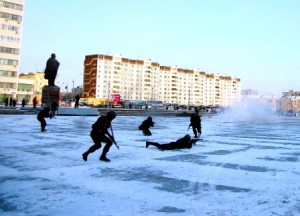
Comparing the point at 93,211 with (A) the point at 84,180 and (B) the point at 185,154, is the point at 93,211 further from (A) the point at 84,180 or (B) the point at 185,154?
(B) the point at 185,154

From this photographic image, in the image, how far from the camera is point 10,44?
228ft

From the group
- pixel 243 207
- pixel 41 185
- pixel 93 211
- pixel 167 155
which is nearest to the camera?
pixel 93 211

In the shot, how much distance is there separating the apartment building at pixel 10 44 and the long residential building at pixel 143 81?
56.9m

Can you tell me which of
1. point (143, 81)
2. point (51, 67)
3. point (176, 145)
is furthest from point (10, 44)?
point (143, 81)

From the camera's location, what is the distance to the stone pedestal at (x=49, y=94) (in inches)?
943

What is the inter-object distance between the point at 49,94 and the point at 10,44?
171 ft

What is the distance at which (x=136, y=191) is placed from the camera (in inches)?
217

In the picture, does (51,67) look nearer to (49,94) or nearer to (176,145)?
(49,94)

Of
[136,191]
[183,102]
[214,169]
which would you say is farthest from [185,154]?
[183,102]

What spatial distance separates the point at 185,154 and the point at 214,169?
2.47 metres

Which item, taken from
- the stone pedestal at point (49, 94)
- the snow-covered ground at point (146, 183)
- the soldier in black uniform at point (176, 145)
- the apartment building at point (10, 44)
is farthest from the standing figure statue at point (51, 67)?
the apartment building at point (10, 44)

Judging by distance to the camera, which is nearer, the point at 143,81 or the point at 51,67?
the point at 51,67

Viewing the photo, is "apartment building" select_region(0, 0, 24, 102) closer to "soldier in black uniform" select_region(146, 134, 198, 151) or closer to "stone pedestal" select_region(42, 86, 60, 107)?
"stone pedestal" select_region(42, 86, 60, 107)

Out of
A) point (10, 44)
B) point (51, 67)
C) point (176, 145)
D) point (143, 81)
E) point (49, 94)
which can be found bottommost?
point (176, 145)
